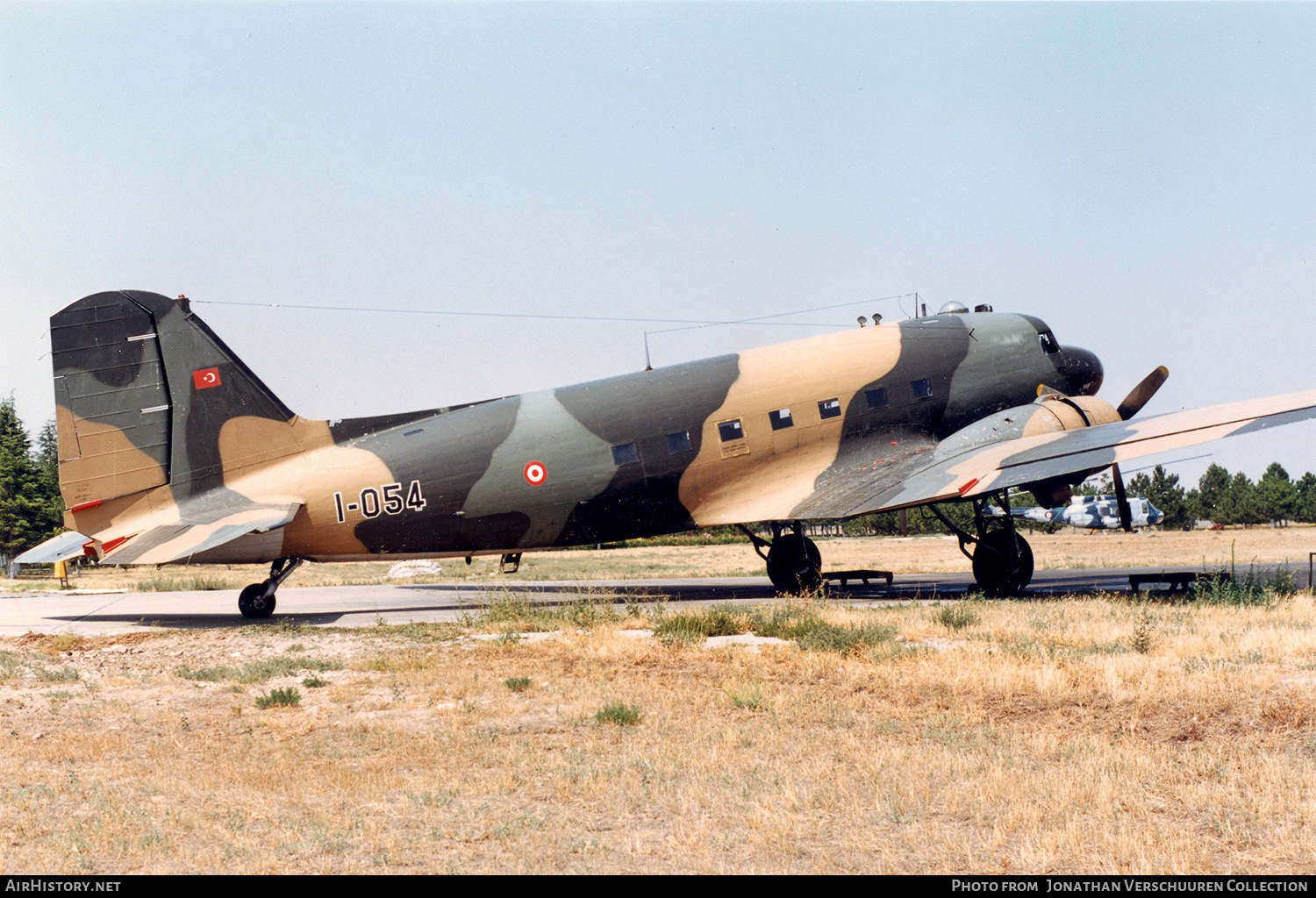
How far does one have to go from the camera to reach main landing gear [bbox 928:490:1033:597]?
23344mm

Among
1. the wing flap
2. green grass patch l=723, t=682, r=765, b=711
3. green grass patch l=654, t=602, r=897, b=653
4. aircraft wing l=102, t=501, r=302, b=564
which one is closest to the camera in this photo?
green grass patch l=723, t=682, r=765, b=711

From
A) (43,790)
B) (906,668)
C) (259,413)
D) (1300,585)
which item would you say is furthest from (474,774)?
(1300,585)

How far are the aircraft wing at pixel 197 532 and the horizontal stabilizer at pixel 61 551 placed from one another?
5.65 ft

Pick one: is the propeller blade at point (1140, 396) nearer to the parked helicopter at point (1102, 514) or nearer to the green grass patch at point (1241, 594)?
the green grass patch at point (1241, 594)

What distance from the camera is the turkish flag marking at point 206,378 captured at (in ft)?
72.5

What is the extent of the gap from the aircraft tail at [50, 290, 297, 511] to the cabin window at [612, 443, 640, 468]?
7.19 m

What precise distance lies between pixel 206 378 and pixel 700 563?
34.9m

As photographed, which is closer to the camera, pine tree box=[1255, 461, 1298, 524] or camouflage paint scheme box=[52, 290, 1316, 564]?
camouflage paint scheme box=[52, 290, 1316, 564]

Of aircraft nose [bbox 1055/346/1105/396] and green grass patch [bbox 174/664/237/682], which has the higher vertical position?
aircraft nose [bbox 1055/346/1105/396]

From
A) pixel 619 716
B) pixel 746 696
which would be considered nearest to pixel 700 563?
pixel 746 696

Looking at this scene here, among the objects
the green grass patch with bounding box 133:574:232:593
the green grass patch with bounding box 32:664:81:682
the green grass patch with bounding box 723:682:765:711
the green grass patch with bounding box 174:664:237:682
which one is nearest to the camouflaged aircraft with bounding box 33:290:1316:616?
the green grass patch with bounding box 32:664:81:682

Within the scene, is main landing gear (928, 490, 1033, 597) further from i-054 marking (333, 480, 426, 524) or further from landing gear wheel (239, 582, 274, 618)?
landing gear wheel (239, 582, 274, 618)
